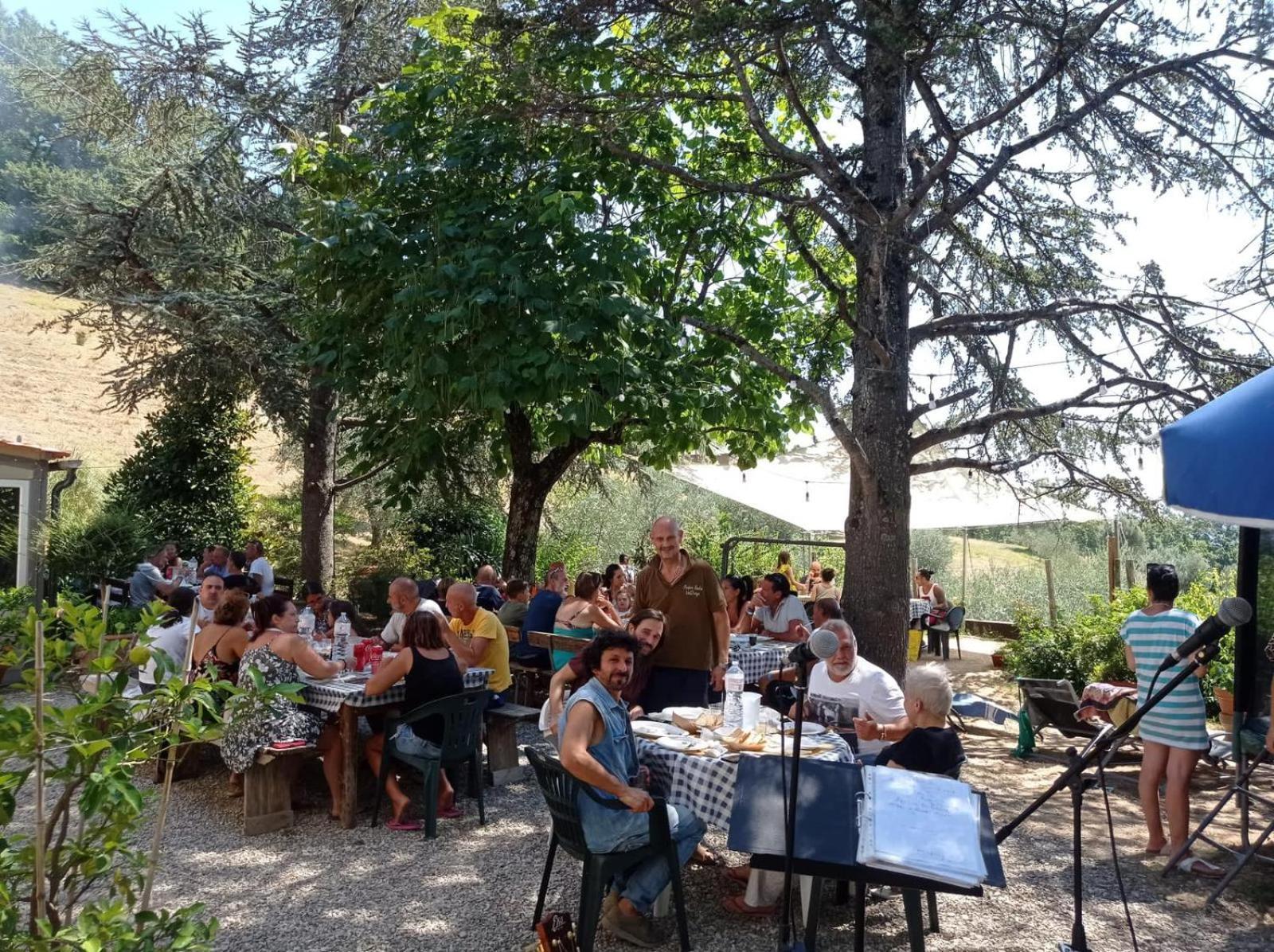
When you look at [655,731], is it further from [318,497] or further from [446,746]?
[318,497]

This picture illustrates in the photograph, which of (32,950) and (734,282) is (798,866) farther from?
(734,282)

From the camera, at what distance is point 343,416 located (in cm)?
1531

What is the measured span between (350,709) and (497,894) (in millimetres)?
1605

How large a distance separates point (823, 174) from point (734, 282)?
147 inches

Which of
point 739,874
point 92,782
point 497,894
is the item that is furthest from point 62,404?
point 92,782

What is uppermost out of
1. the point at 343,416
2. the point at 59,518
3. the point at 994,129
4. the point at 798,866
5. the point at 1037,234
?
the point at 994,129

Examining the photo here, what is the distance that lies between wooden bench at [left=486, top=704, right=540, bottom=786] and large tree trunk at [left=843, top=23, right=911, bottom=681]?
2873mm

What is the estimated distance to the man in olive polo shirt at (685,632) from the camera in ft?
20.2

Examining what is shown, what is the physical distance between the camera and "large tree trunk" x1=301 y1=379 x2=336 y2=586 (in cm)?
1527

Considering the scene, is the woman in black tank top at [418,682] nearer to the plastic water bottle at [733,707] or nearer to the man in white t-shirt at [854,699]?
the plastic water bottle at [733,707]

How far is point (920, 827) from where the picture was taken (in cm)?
321

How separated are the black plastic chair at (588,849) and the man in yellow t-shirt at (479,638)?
262 cm

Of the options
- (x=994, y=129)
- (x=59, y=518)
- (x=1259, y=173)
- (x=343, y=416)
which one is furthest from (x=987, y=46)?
(x=59, y=518)

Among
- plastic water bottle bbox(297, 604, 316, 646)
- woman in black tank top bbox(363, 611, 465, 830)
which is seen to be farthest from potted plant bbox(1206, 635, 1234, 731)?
plastic water bottle bbox(297, 604, 316, 646)
